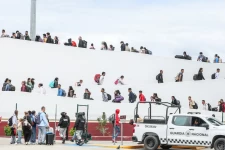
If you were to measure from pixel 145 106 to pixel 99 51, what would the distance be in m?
8.30

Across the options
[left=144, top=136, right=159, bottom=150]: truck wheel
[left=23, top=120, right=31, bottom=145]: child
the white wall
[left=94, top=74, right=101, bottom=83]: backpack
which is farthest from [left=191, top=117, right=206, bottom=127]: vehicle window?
[left=94, top=74, right=101, bottom=83]: backpack

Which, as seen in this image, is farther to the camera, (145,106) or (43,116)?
(145,106)

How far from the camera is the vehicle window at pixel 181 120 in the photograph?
2583cm

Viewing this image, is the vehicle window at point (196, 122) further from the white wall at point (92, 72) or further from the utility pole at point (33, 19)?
the utility pole at point (33, 19)

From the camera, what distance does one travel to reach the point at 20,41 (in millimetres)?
42969

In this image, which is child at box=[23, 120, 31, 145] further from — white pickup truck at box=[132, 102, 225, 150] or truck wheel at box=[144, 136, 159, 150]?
truck wheel at box=[144, 136, 159, 150]

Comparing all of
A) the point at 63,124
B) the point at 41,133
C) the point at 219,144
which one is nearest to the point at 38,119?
the point at 41,133

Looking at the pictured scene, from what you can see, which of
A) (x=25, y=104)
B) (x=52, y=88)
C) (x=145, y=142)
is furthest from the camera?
(x=52, y=88)

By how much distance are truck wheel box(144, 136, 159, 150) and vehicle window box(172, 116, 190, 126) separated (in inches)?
41.9

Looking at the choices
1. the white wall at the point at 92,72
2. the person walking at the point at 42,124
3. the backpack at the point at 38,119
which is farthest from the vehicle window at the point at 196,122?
the white wall at the point at 92,72

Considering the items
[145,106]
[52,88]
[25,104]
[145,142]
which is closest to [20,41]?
[52,88]

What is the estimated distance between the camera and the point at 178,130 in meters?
25.8

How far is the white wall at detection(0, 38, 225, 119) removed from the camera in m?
37.7

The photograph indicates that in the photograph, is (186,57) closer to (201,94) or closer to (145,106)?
(201,94)
